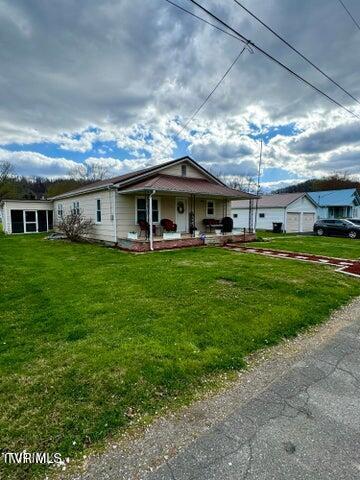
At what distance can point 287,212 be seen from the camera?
26.5 metres

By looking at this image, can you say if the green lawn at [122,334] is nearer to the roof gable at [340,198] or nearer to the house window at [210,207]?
the house window at [210,207]

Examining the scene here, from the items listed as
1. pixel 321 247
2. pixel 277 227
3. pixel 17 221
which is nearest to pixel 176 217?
pixel 321 247

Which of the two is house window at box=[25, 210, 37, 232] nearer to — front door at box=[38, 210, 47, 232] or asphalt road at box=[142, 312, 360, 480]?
front door at box=[38, 210, 47, 232]

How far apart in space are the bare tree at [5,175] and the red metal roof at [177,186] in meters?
33.0

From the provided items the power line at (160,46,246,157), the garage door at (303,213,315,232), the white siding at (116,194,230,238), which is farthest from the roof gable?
the power line at (160,46,246,157)

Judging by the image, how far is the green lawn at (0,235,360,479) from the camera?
2398 millimetres

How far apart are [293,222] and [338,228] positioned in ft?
16.9

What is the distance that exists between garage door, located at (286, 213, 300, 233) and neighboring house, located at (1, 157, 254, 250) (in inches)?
439

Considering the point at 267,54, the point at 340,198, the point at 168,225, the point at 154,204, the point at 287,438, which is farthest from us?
the point at 340,198

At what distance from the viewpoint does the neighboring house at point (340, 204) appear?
32.9 m

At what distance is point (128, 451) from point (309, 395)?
1.82m

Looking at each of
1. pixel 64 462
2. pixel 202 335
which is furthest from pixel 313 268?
pixel 64 462

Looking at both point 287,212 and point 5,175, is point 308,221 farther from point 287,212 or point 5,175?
point 5,175

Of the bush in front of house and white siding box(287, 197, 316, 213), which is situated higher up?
white siding box(287, 197, 316, 213)
